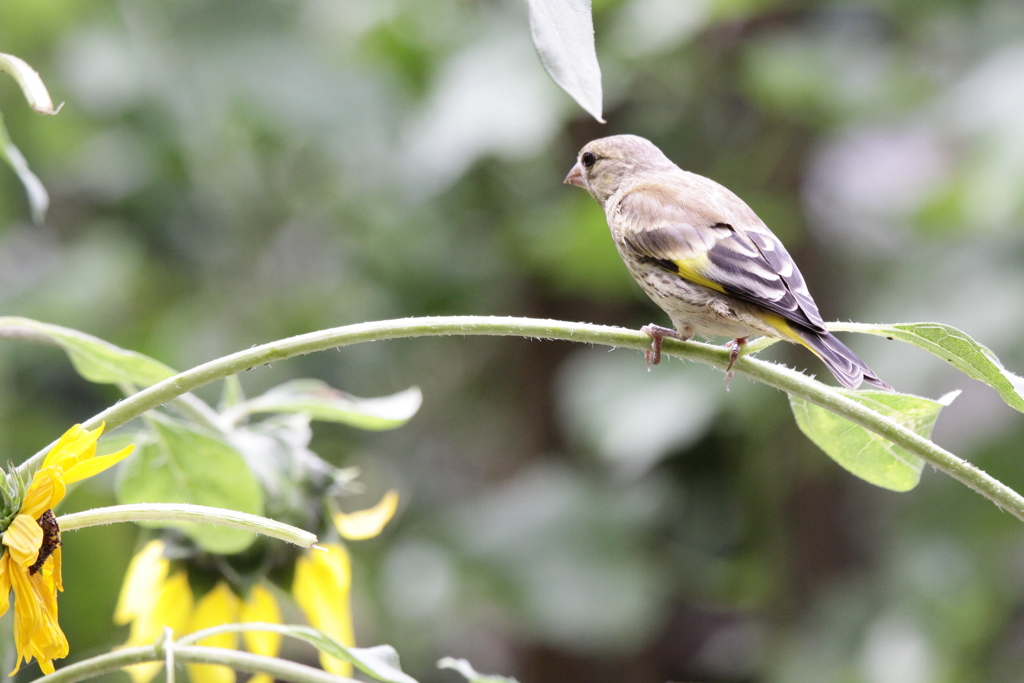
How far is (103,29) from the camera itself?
3299mm

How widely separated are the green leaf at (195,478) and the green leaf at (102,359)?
6cm

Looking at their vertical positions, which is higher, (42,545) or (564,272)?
(564,272)

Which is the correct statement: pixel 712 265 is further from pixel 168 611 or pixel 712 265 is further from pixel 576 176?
pixel 168 611

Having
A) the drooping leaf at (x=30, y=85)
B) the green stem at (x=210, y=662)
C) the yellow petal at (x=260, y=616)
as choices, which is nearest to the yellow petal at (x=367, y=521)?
the yellow petal at (x=260, y=616)

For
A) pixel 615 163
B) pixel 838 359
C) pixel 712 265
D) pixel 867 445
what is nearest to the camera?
pixel 867 445

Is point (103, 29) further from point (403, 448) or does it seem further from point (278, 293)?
point (403, 448)

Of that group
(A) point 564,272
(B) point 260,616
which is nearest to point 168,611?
(B) point 260,616

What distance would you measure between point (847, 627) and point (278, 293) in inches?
88.0

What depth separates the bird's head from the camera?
6.55 ft

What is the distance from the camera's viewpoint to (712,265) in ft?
5.24

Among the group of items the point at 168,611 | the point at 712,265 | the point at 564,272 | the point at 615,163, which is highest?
the point at 564,272

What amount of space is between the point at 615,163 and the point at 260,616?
3.54 feet

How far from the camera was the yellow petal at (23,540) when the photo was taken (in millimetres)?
783

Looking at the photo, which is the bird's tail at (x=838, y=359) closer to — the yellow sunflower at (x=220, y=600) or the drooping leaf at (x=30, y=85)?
the yellow sunflower at (x=220, y=600)
